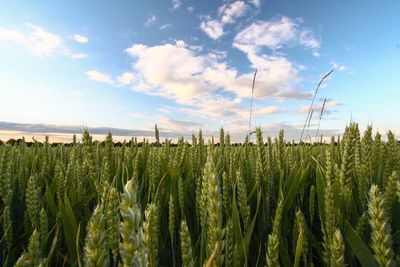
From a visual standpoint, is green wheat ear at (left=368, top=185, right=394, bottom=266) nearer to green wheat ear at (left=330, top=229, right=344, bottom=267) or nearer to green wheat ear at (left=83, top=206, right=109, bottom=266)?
green wheat ear at (left=330, top=229, right=344, bottom=267)

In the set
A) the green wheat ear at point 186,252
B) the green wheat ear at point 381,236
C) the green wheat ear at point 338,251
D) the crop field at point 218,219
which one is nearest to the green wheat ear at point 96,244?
the crop field at point 218,219

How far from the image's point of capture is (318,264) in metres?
1.98

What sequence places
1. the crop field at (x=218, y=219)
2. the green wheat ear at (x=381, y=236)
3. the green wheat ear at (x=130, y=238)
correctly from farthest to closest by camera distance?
the green wheat ear at (x=381, y=236) < the crop field at (x=218, y=219) < the green wheat ear at (x=130, y=238)

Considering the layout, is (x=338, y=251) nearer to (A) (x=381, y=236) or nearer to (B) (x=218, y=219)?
(A) (x=381, y=236)

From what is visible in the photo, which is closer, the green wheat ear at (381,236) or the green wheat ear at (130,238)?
the green wheat ear at (130,238)

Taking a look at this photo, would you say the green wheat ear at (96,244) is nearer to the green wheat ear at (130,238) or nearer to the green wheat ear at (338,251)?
the green wheat ear at (130,238)

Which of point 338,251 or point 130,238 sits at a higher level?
point 130,238

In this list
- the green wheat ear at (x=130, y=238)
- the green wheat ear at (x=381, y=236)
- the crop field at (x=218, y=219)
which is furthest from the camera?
the green wheat ear at (x=381, y=236)

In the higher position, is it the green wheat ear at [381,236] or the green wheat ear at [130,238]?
the green wheat ear at [130,238]

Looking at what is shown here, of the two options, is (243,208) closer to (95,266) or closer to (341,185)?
(341,185)

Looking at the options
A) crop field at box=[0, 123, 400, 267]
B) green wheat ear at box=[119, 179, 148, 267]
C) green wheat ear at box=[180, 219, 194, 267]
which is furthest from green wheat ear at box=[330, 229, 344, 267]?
green wheat ear at box=[119, 179, 148, 267]

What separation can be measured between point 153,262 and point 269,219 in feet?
2.95

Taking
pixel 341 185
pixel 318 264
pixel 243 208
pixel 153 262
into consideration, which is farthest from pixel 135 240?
pixel 318 264

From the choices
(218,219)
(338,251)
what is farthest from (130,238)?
(338,251)
